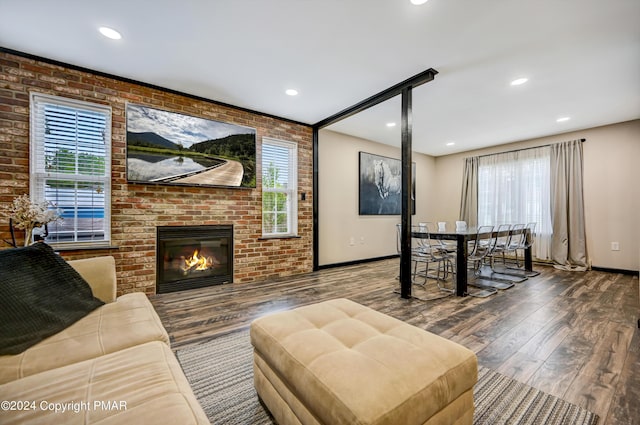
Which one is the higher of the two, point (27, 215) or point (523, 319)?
point (27, 215)

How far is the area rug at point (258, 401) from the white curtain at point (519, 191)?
15.4 feet

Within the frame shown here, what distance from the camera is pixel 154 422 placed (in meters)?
0.73

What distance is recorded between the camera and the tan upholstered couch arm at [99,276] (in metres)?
1.75

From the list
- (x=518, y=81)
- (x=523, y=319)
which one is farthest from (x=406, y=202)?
(x=518, y=81)

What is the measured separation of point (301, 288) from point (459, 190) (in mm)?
4915

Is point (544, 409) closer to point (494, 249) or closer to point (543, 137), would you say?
point (494, 249)

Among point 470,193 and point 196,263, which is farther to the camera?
point 470,193

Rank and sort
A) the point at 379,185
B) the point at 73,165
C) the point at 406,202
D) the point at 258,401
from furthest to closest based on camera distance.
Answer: the point at 379,185 < the point at 406,202 < the point at 73,165 < the point at 258,401

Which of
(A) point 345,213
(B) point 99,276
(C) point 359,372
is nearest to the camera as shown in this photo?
(C) point 359,372

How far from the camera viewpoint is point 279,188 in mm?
4312

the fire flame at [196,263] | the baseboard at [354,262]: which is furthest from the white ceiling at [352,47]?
the baseboard at [354,262]

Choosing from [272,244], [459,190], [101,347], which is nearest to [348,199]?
[272,244]

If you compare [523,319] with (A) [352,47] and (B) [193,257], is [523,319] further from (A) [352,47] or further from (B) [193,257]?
(B) [193,257]

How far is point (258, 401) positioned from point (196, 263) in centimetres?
249
